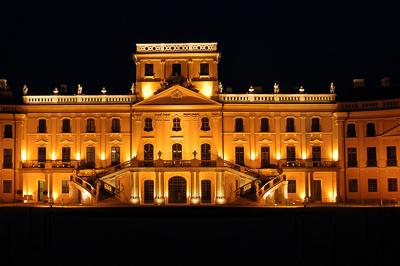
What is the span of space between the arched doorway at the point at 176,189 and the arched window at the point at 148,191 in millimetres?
1685

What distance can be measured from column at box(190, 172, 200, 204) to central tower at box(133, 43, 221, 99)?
934cm

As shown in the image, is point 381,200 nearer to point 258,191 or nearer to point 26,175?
point 258,191

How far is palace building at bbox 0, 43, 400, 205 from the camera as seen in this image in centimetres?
6694

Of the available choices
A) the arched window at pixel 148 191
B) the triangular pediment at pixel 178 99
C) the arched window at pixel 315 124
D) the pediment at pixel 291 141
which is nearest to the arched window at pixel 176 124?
the triangular pediment at pixel 178 99

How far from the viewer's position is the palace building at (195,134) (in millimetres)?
66938

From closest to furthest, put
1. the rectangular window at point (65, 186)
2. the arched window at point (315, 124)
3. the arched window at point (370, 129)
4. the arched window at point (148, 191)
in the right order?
1. the arched window at point (148, 191)
2. the rectangular window at point (65, 186)
3. the arched window at point (370, 129)
4. the arched window at point (315, 124)

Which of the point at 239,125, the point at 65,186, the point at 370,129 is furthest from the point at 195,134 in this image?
the point at 370,129

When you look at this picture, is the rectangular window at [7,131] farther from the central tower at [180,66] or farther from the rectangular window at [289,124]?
the rectangular window at [289,124]

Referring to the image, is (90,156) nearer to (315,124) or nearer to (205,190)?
(205,190)

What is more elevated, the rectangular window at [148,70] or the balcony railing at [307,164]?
the rectangular window at [148,70]

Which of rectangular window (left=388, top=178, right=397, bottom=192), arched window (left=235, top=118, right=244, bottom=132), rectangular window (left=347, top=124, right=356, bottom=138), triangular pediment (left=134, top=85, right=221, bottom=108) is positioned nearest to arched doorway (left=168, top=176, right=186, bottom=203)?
triangular pediment (left=134, top=85, right=221, bottom=108)
